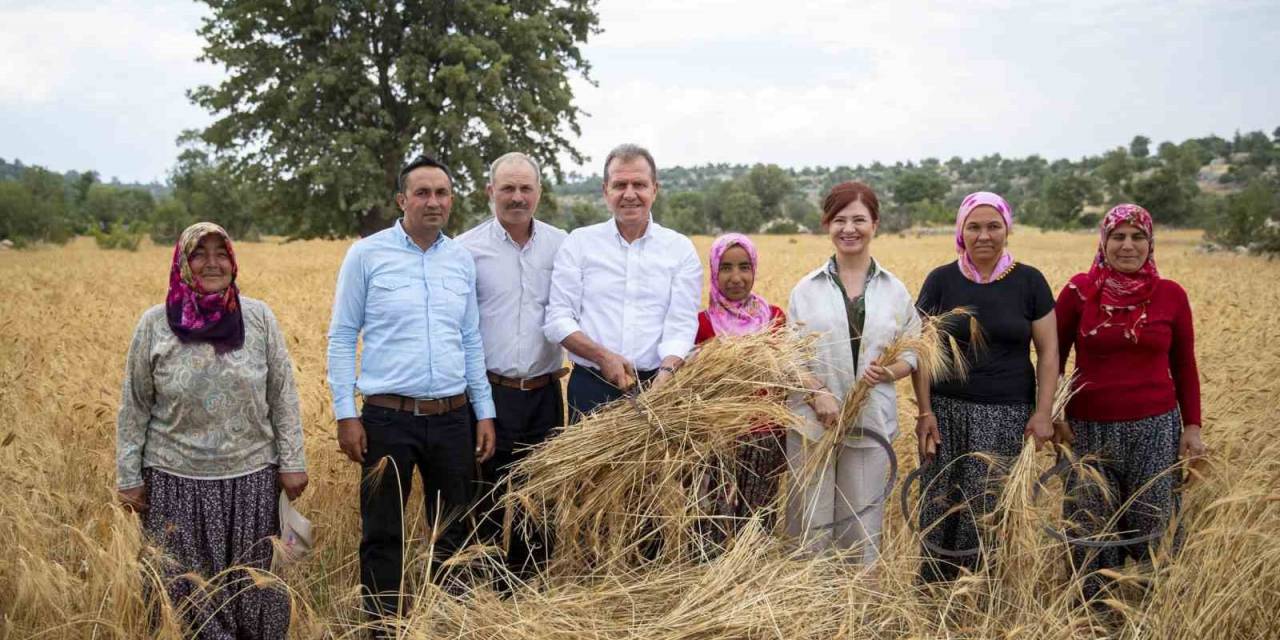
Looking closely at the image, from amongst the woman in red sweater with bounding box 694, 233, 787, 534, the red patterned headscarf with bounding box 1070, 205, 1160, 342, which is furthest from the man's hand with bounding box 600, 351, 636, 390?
A: the red patterned headscarf with bounding box 1070, 205, 1160, 342

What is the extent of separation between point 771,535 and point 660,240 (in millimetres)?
1324

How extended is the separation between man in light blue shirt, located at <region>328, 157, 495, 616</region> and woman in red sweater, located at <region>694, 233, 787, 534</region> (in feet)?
3.59

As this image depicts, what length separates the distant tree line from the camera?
91.1 ft

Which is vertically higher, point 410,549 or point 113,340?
point 113,340

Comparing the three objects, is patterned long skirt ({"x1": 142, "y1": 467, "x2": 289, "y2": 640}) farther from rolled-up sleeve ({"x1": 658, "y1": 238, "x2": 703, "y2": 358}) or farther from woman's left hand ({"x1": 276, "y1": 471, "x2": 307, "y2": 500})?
rolled-up sleeve ({"x1": 658, "y1": 238, "x2": 703, "y2": 358})

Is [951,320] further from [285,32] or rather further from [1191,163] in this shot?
[1191,163]

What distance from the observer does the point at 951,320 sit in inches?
136

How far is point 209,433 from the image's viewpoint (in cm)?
299

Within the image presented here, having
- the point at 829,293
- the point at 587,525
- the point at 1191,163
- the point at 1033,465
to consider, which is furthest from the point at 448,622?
the point at 1191,163

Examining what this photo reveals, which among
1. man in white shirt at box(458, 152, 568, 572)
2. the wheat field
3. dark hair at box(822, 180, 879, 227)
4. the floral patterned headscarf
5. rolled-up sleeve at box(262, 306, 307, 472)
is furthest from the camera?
man in white shirt at box(458, 152, 568, 572)

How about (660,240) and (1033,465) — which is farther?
(660,240)

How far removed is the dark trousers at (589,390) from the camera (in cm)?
348

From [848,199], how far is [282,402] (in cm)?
241

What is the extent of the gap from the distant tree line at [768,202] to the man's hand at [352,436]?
16.9 meters
